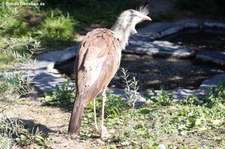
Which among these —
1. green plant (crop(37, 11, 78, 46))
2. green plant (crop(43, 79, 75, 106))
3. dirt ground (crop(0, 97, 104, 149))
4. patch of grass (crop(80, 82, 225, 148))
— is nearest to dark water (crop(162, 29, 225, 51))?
green plant (crop(37, 11, 78, 46))

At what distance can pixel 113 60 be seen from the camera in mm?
4953

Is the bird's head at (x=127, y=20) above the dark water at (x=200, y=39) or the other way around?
above

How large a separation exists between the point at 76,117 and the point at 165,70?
3.94m

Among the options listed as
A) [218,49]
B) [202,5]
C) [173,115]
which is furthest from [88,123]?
[202,5]

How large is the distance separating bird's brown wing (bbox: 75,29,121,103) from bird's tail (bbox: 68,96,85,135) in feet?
0.23

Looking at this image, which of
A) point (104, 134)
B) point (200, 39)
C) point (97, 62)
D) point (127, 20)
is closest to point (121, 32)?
point (127, 20)

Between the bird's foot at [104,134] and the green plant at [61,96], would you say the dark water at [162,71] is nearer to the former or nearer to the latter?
the green plant at [61,96]

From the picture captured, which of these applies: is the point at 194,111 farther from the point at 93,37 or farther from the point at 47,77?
the point at 47,77

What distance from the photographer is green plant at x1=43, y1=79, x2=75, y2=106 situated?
6272 millimetres

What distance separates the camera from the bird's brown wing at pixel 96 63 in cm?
466

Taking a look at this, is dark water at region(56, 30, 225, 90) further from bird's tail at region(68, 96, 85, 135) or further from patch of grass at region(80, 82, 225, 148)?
bird's tail at region(68, 96, 85, 135)

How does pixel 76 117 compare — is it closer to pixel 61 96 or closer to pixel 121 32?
pixel 121 32

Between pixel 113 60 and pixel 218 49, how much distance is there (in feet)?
16.1

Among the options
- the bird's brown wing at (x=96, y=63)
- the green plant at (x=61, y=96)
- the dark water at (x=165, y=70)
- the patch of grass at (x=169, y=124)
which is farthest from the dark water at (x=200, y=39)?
the bird's brown wing at (x=96, y=63)
